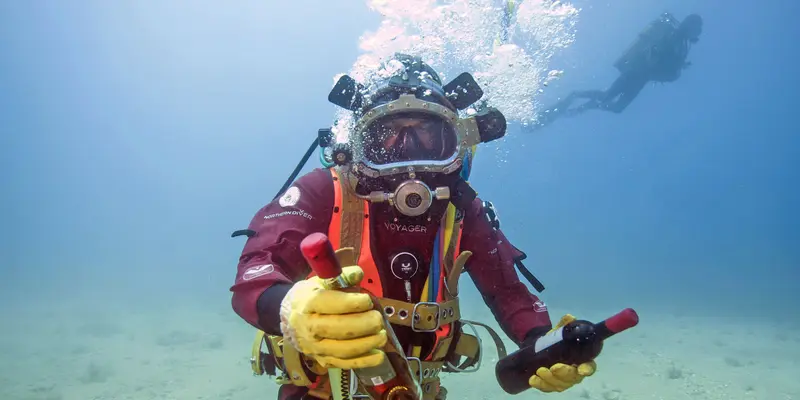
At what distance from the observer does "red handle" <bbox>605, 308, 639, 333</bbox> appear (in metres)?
1.83

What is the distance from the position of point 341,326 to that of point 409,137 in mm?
1871

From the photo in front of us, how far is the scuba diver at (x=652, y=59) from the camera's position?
19.4m

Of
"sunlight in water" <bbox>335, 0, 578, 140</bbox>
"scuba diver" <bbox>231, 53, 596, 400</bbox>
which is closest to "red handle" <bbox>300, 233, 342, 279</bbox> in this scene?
"scuba diver" <bbox>231, 53, 596, 400</bbox>

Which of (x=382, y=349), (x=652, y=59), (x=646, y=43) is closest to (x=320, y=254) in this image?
(x=382, y=349)

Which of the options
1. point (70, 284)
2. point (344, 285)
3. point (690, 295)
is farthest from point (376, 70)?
point (70, 284)

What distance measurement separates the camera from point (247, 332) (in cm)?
1711

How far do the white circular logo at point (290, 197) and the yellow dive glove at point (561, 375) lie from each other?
70.0 inches

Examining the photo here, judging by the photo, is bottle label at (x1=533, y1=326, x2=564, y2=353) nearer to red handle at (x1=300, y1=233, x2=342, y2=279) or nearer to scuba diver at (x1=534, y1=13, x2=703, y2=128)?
red handle at (x1=300, y1=233, x2=342, y2=279)

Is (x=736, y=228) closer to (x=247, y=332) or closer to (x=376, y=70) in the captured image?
(x=247, y=332)

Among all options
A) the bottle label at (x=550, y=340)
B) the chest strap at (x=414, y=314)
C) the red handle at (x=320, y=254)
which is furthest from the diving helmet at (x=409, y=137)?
the red handle at (x=320, y=254)

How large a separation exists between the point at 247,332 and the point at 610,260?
189 ft

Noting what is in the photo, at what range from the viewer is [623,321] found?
188 centimetres

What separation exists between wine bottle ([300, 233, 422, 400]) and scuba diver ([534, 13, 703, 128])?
2173 centimetres

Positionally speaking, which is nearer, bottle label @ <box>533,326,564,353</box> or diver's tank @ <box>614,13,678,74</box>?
bottle label @ <box>533,326,564,353</box>
